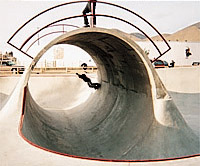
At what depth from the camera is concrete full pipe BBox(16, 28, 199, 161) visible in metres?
7.14

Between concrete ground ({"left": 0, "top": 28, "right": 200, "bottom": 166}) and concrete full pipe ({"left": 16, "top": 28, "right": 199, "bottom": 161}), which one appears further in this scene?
concrete full pipe ({"left": 16, "top": 28, "right": 199, "bottom": 161})

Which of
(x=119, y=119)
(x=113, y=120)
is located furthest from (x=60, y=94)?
(x=119, y=119)

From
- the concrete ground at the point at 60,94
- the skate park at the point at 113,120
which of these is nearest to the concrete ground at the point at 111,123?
the skate park at the point at 113,120

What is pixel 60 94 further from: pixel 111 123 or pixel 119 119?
pixel 119 119

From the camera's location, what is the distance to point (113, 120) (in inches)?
416

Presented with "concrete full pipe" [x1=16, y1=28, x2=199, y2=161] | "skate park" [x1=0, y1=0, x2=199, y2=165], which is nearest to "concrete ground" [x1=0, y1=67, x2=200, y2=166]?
"skate park" [x1=0, y1=0, x2=199, y2=165]

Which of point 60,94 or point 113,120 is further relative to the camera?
point 60,94

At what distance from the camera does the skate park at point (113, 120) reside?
5027 mm

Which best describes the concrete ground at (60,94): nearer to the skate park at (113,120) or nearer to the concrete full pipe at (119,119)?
the skate park at (113,120)

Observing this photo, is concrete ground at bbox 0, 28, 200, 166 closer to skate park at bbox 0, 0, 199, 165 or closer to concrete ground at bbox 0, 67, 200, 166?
skate park at bbox 0, 0, 199, 165

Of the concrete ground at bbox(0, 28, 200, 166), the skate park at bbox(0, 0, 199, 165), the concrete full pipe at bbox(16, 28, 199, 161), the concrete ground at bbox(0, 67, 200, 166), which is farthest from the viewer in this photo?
the concrete ground at bbox(0, 67, 200, 166)

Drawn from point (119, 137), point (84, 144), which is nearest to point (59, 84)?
point (84, 144)

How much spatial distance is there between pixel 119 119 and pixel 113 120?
517 mm

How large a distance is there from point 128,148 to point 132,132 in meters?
0.68
